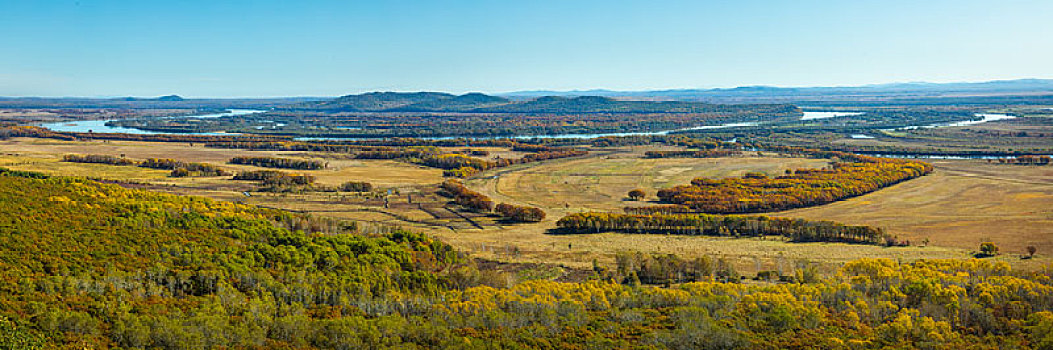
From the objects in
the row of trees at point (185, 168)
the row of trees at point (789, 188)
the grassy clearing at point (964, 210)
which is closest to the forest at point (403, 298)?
the grassy clearing at point (964, 210)

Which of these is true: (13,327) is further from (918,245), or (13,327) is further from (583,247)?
(918,245)

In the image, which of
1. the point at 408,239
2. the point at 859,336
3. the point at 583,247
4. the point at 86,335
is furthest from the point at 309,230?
the point at 859,336

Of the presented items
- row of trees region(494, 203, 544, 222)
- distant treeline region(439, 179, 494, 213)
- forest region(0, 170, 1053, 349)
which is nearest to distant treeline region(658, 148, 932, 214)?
row of trees region(494, 203, 544, 222)

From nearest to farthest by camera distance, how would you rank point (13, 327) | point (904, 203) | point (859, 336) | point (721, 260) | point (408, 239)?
point (13, 327) < point (859, 336) < point (721, 260) < point (408, 239) < point (904, 203)

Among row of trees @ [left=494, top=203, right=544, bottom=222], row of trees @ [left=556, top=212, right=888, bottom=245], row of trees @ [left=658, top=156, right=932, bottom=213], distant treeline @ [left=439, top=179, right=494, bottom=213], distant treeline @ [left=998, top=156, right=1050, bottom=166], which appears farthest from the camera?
distant treeline @ [left=998, top=156, right=1050, bottom=166]

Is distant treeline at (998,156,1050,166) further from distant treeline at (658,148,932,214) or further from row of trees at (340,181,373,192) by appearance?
row of trees at (340,181,373,192)

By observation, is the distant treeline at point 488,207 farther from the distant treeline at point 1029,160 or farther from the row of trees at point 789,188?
the distant treeline at point 1029,160
